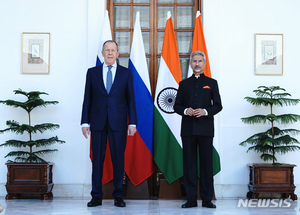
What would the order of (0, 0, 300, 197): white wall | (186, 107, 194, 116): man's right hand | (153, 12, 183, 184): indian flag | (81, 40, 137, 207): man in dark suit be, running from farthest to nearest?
(0, 0, 300, 197): white wall, (153, 12, 183, 184): indian flag, (81, 40, 137, 207): man in dark suit, (186, 107, 194, 116): man's right hand

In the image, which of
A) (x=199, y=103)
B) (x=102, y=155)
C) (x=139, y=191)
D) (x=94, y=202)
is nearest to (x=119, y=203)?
(x=94, y=202)

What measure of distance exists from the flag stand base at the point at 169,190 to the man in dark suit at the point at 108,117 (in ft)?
2.62

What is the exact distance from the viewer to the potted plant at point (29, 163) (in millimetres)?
4461

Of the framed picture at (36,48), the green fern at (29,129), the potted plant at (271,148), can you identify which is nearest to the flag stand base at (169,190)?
the potted plant at (271,148)

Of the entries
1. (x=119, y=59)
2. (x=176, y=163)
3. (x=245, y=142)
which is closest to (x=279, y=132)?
(x=245, y=142)

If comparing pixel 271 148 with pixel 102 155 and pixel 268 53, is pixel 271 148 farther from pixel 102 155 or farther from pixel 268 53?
pixel 102 155

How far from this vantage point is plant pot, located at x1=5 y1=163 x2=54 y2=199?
4.46 m

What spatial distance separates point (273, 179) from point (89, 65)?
8.46 ft

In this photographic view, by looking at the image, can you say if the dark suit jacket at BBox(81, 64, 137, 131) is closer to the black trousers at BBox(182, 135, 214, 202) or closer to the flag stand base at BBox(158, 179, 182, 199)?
the black trousers at BBox(182, 135, 214, 202)

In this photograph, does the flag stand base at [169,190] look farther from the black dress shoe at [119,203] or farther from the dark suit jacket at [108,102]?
the dark suit jacket at [108,102]

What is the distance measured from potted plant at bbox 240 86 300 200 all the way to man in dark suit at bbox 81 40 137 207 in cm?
153

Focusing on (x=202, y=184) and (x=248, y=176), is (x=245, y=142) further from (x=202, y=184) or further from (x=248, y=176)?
(x=202, y=184)

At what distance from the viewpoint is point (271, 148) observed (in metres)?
4.53

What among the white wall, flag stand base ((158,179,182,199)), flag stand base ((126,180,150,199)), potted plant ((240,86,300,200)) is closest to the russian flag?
flag stand base ((126,180,150,199))
